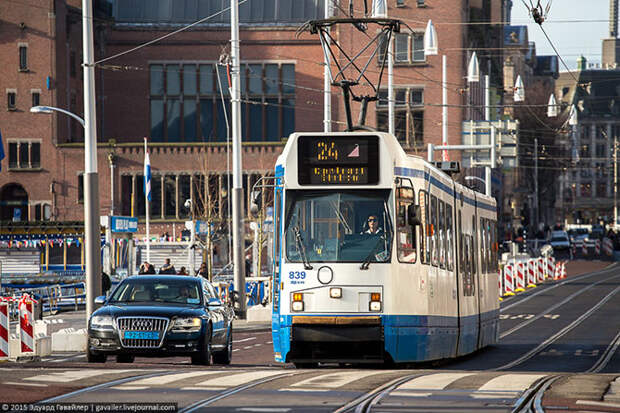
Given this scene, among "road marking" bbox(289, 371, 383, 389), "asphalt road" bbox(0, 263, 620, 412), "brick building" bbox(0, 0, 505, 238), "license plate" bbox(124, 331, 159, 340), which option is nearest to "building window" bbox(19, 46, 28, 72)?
"brick building" bbox(0, 0, 505, 238)

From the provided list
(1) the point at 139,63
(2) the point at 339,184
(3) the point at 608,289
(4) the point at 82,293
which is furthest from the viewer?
(1) the point at 139,63

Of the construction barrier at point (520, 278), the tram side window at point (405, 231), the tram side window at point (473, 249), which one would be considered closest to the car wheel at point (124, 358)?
the tram side window at point (405, 231)

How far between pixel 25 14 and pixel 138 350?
5886 centimetres

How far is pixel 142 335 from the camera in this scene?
20.2 meters

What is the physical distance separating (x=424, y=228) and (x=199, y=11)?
6911 cm

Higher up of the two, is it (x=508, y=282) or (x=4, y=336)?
(x=4, y=336)

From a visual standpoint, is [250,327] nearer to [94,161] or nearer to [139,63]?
[94,161]

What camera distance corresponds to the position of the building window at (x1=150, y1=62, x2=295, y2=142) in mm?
83812

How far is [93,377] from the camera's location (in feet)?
49.6

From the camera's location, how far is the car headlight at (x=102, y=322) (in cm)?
2033

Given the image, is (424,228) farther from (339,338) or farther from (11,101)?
(11,101)

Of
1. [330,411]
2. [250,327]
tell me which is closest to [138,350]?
[330,411]

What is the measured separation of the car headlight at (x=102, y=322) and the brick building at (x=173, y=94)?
52605 millimetres

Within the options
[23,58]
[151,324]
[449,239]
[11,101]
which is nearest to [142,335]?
[151,324]
